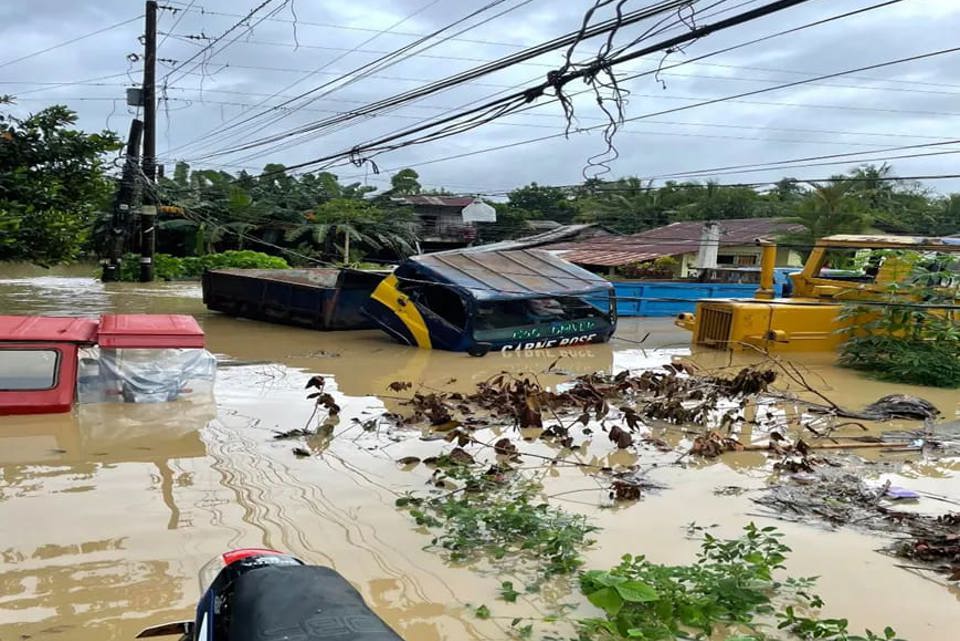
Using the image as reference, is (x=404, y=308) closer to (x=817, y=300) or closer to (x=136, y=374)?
(x=136, y=374)

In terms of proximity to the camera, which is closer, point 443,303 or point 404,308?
point 404,308

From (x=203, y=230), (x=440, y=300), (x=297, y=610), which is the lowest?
(x=203, y=230)

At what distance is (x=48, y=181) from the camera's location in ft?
43.9

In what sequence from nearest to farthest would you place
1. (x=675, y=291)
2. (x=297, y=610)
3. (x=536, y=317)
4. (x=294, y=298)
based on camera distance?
(x=297, y=610) < (x=536, y=317) < (x=294, y=298) < (x=675, y=291)

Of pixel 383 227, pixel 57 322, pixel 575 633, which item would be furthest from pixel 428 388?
pixel 383 227

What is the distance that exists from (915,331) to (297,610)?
550 inches

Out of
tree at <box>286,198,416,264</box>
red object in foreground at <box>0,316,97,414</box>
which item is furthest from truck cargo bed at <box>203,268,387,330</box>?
tree at <box>286,198,416,264</box>

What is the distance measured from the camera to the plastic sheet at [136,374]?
31.1 ft

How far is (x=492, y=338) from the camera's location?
50.3 feet

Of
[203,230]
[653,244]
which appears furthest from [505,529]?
[203,230]

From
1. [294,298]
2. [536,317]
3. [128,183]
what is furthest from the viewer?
[128,183]

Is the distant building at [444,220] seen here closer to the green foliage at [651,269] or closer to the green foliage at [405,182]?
the green foliage at [405,182]

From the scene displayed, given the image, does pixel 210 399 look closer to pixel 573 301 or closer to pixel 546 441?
pixel 546 441

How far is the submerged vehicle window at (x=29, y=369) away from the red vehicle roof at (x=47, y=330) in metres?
0.16
